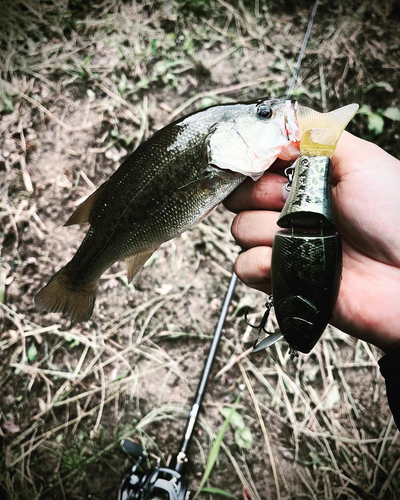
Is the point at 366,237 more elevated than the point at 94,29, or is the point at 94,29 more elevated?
the point at 94,29

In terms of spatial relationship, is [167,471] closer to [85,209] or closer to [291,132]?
[85,209]

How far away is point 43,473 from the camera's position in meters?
2.24

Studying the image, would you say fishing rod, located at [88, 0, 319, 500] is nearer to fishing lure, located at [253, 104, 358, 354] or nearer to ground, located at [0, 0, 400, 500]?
ground, located at [0, 0, 400, 500]

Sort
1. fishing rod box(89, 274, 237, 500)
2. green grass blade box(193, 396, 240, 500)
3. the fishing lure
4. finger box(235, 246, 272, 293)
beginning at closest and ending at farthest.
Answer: the fishing lure
finger box(235, 246, 272, 293)
fishing rod box(89, 274, 237, 500)
green grass blade box(193, 396, 240, 500)

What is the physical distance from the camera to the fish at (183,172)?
1340 millimetres

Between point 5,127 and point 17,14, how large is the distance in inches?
34.6

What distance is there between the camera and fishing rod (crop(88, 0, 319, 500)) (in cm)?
188

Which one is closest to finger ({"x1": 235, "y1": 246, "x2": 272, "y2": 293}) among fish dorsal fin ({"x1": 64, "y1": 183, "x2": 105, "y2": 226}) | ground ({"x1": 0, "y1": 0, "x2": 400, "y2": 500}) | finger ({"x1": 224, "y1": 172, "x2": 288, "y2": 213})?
finger ({"x1": 224, "y1": 172, "x2": 288, "y2": 213})

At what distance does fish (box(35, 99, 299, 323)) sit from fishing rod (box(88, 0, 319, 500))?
2.69ft

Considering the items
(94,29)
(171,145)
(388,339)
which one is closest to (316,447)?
(388,339)

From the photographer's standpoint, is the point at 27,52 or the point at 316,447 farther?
the point at 27,52

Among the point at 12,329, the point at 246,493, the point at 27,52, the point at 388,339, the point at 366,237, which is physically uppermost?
the point at 27,52

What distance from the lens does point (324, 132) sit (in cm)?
118

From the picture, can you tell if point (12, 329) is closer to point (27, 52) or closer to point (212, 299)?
point (212, 299)
